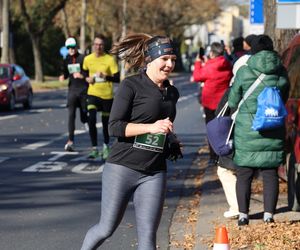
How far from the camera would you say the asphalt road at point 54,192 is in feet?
27.9

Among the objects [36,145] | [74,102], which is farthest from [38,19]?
[74,102]

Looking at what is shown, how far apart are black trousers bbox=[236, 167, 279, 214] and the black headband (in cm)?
292

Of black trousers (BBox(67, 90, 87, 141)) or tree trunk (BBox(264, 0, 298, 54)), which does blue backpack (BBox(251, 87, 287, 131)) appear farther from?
black trousers (BBox(67, 90, 87, 141))

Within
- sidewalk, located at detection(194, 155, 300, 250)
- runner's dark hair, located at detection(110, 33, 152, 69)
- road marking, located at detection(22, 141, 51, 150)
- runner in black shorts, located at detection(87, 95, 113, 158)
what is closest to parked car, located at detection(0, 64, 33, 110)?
road marking, located at detection(22, 141, 51, 150)

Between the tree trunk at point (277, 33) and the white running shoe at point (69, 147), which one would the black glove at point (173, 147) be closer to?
the tree trunk at point (277, 33)

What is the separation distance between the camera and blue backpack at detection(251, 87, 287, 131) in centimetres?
843

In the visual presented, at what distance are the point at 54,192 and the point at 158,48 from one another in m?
5.38

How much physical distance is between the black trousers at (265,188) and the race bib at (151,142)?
285 centimetres

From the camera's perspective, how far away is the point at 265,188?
29.1 feet

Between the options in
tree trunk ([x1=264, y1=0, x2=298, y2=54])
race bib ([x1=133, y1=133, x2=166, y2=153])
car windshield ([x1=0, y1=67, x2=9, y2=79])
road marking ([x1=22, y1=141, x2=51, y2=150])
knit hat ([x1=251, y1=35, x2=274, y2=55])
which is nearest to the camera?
race bib ([x1=133, y1=133, x2=166, y2=153])

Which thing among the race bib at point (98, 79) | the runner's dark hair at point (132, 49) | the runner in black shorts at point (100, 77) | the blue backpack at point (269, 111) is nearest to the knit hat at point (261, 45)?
the blue backpack at point (269, 111)

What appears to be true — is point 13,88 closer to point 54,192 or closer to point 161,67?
point 54,192

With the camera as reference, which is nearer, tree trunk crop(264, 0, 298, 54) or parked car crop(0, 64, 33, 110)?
tree trunk crop(264, 0, 298, 54)

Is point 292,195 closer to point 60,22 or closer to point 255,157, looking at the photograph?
point 255,157
